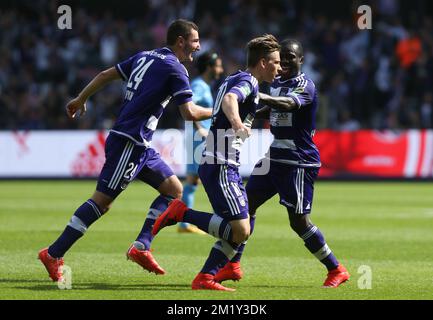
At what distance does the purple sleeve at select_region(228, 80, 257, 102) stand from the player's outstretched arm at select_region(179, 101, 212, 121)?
638 millimetres

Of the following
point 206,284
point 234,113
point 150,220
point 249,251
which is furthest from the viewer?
point 249,251

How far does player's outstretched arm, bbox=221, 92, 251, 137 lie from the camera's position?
24.5ft

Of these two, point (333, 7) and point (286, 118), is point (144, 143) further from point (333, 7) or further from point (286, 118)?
point (333, 7)

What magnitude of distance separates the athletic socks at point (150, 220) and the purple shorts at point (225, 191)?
1.21 m

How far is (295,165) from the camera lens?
8.80 m

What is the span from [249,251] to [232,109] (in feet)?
13.5

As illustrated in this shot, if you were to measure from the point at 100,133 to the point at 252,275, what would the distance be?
15165 mm

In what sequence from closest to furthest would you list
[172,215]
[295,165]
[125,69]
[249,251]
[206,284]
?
1. [206,284]
2. [172,215]
3. [295,165]
4. [125,69]
5. [249,251]

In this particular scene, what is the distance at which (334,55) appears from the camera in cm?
2719

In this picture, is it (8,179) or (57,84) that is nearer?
(8,179)

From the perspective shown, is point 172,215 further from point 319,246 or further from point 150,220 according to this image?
point 319,246

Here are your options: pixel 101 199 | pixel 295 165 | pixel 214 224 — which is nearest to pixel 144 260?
pixel 101 199

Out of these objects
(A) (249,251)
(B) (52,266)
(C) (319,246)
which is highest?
(C) (319,246)
